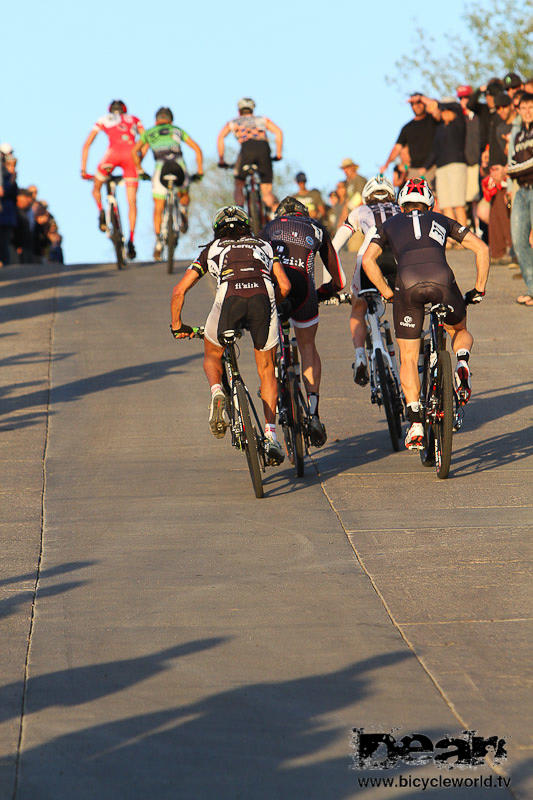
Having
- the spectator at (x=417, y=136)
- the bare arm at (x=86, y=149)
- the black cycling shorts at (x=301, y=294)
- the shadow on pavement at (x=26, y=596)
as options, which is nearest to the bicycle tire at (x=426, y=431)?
the black cycling shorts at (x=301, y=294)

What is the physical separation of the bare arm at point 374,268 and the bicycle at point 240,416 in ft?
3.59

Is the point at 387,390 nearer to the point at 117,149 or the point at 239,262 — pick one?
the point at 239,262

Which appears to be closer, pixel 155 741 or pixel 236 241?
→ pixel 155 741

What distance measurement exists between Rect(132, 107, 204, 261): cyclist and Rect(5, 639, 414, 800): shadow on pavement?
15.0 metres

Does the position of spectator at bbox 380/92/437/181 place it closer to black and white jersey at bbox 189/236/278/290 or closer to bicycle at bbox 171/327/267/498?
black and white jersey at bbox 189/236/278/290

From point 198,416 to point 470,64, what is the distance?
143 feet

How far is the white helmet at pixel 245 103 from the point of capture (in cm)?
2236

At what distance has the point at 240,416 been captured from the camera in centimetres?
941

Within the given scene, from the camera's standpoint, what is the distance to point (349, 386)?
14.1 meters

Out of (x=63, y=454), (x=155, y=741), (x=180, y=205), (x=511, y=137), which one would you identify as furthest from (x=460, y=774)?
(x=180, y=205)

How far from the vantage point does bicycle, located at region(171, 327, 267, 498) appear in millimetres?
9255

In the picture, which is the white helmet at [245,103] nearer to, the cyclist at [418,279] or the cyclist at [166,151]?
the cyclist at [166,151]

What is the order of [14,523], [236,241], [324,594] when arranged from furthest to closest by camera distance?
[236,241]
[14,523]
[324,594]

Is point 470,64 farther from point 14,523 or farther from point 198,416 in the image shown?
point 14,523
